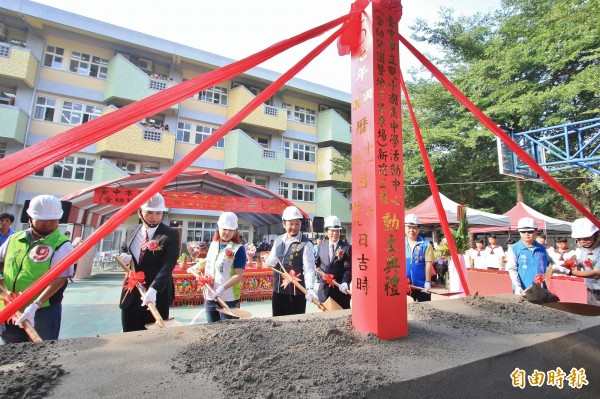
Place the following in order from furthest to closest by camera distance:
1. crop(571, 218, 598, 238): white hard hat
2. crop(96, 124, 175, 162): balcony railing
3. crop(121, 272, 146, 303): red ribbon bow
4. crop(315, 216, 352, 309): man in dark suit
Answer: crop(96, 124, 175, 162): balcony railing → crop(315, 216, 352, 309): man in dark suit → crop(571, 218, 598, 238): white hard hat → crop(121, 272, 146, 303): red ribbon bow

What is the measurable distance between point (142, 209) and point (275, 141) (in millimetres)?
15785

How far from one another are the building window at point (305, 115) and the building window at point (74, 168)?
1097 centimetres

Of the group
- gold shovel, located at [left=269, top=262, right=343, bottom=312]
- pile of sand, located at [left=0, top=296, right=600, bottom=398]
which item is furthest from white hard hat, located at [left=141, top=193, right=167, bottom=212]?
gold shovel, located at [left=269, top=262, right=343, bottom=312]

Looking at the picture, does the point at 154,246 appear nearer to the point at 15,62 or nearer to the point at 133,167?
the point at 133,167

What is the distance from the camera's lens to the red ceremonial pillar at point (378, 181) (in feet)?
5.79

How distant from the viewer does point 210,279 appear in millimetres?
3160

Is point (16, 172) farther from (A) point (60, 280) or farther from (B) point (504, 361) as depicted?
(B) point (504, 361)

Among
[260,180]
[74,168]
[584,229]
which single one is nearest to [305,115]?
[260,180]

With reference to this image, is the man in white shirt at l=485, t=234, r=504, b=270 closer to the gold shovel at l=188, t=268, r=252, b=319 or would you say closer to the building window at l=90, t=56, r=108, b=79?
the gold shovel at l=188, t=268, r=252, b=319

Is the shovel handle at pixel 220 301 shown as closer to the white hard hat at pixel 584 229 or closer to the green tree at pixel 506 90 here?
the white hard hat at pixel 584 229

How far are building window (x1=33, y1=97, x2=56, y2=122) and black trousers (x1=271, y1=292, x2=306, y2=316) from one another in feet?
47.8

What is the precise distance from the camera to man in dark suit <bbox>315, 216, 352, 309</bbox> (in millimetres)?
3875

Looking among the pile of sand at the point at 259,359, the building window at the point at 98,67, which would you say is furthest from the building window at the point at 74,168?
the pile of sand at the point at 259,359

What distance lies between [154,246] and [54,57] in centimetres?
1570
